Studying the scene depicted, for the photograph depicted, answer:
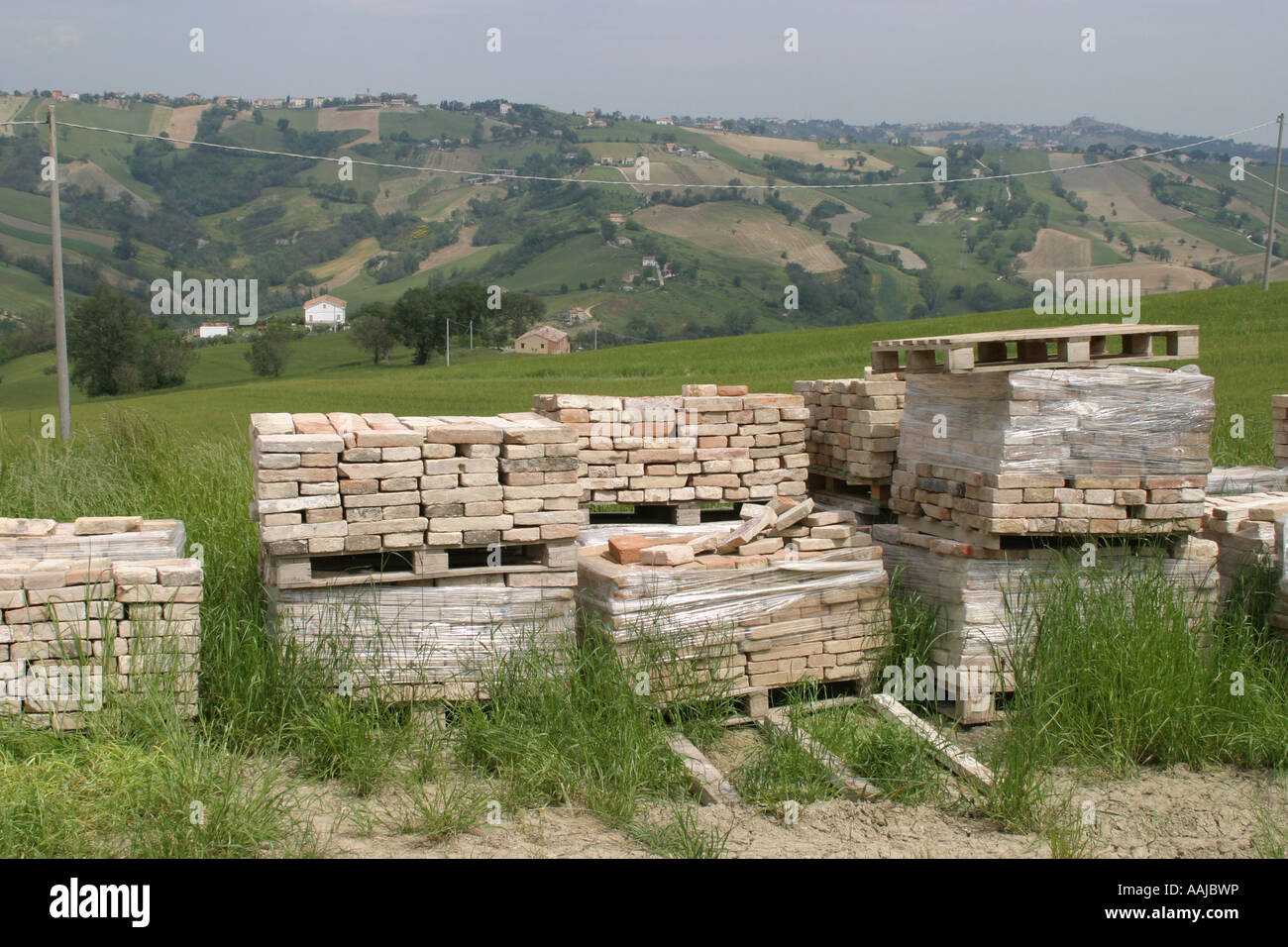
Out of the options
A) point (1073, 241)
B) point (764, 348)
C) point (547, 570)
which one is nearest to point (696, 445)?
point (547, 570)

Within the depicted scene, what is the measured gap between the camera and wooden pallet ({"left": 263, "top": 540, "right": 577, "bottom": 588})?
17.9 ft

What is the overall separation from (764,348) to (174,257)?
270ft

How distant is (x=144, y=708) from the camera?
5.00 meters

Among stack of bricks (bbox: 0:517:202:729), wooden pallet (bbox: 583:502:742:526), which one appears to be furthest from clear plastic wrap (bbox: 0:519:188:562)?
wooden pallet (bbox: 583:502:742:526)

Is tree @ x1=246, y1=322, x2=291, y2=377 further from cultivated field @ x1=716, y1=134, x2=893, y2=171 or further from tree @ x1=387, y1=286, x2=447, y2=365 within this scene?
cultivated field @ x1=716, y1=134, x2=893, y2=171

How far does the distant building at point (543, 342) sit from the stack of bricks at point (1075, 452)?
182 feet

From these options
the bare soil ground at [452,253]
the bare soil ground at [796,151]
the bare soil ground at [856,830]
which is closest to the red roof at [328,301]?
the bare soil ground at [452,253]

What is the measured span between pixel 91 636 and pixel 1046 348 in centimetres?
552

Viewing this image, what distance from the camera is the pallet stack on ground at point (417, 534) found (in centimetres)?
540

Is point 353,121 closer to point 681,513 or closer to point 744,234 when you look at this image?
point 744,234

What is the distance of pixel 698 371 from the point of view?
31328 millimetres

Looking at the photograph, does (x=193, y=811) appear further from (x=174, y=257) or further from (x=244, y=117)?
(x=244, y=117)

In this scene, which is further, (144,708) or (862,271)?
(862,271)

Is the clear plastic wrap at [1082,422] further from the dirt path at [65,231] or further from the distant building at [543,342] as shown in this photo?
the dirt path at [65,231]
